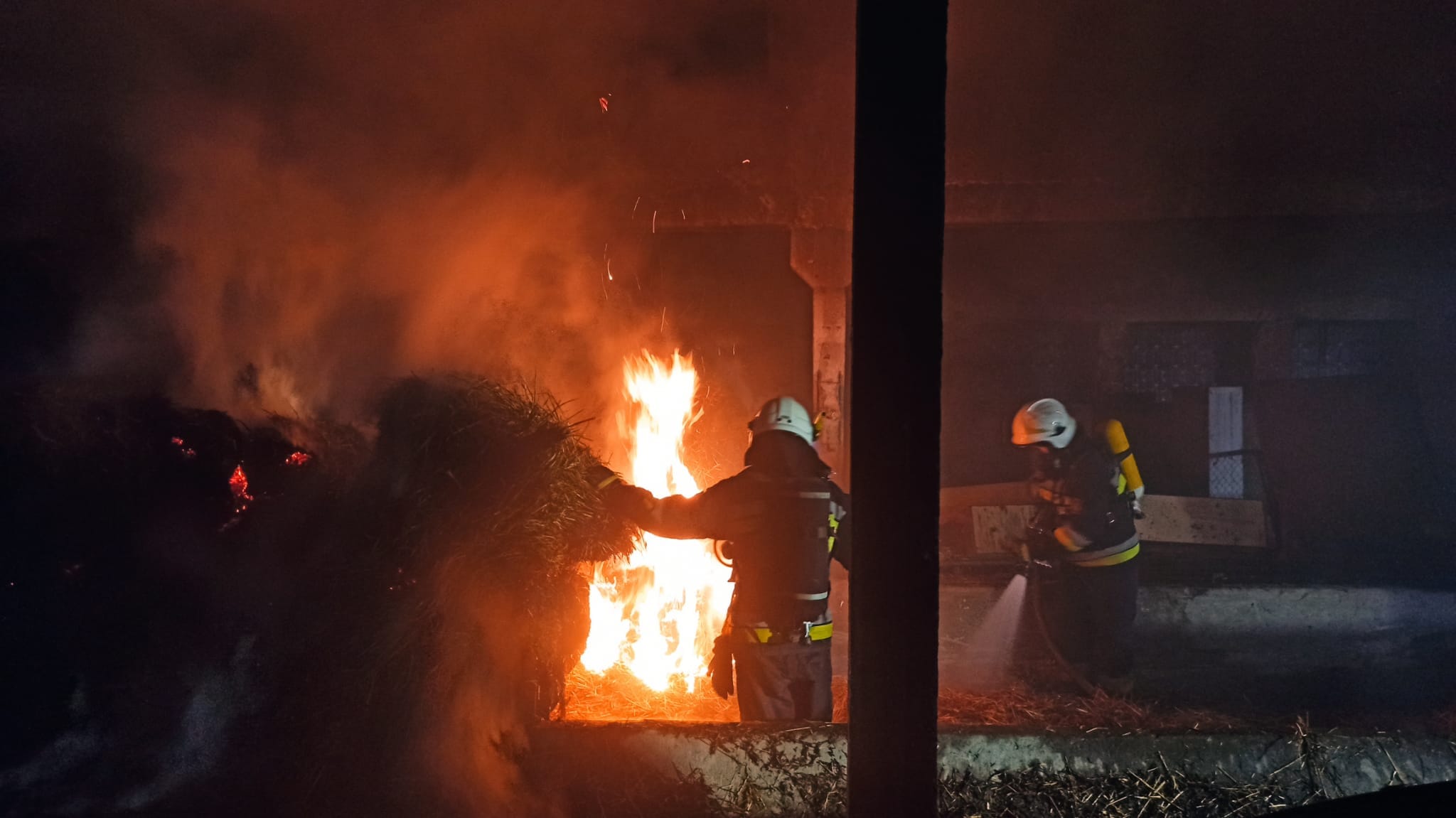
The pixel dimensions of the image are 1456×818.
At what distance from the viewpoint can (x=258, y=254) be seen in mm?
6773

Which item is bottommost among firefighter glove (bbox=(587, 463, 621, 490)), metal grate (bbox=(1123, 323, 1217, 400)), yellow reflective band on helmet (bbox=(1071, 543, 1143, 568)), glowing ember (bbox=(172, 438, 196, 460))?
yellow reflective band on helmet (bbox=(1071, 543, 1143, 568))

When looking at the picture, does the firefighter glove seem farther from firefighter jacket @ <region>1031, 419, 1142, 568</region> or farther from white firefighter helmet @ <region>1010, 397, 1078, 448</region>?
firefighter jacket @ <region>1031, 419, 1142, 568</region>

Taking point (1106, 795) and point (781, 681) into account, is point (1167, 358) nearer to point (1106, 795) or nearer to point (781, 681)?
point (1106, 795)

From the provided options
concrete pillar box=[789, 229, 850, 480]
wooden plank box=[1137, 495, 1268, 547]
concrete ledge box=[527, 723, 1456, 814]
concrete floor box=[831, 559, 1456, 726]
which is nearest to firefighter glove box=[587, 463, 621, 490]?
concrete ledge box=[527, 723, 1456, 814]

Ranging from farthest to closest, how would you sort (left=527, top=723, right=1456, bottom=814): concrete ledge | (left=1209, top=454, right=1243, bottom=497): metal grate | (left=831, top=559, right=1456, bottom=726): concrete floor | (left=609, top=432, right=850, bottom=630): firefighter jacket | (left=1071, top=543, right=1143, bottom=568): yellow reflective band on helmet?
(left=1209, top=454, right=1243, bottom=497): metal grate → (left=831, top=559, right=1456, bottom=726): concrete floor → (left=1071, top=543, right=1143, bottom=568): yellow reflective band on helmet → (left=609, top=432, right=850, bottom=630): firefighter jacket → (left=527, top=723, right=1456, bottom=814): concrete ledge

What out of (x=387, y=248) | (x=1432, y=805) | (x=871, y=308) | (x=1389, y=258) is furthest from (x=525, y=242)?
(x=1389, y=258)

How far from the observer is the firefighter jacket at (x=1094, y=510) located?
21.0 feet

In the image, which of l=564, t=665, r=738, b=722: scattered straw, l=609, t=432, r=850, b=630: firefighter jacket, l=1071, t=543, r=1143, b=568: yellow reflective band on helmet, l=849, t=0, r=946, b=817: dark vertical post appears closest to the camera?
l=849, t=0, r=946, b=817: dark vertical post

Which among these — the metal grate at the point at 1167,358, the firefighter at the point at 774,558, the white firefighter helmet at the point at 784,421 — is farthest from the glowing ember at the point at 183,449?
the metal grate at the point at 1167,358

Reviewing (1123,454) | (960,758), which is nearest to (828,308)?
(1123,454)

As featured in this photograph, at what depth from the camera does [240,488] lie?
4805 millimetres

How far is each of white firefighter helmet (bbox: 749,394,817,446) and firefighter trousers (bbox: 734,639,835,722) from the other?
137 cm

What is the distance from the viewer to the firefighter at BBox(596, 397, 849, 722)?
5.01 meters

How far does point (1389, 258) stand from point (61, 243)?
44.7 feet
